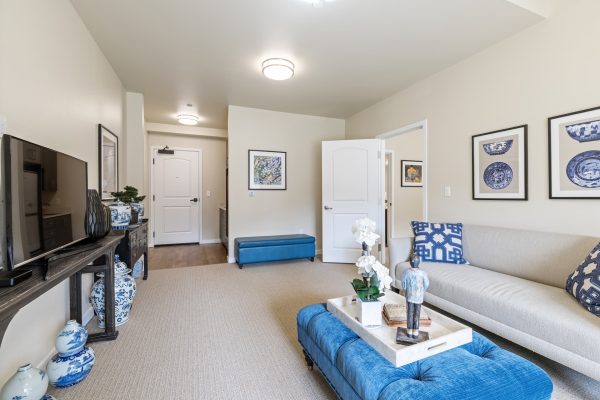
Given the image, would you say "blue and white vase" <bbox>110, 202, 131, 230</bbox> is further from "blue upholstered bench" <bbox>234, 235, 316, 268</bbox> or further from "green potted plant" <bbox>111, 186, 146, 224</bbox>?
"blue upholstered bench" <bbox>234, 235, 316, 268</bbox>

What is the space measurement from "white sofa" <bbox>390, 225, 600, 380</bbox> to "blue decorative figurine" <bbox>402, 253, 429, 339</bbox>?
0.89m

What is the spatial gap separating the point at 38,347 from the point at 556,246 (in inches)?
139

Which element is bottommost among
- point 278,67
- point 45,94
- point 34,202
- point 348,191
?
point 34,202

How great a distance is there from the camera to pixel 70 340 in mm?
1530

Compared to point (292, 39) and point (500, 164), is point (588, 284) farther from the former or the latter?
point (292, 39)

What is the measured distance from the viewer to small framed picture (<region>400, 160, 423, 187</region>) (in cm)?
548

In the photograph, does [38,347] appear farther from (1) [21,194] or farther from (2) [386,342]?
(2) [386,342]

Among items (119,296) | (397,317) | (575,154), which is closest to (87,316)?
(119,296)

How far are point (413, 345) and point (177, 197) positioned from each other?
18.9ft

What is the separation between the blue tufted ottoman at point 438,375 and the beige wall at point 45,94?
1.63m

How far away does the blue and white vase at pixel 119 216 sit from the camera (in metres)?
2.51

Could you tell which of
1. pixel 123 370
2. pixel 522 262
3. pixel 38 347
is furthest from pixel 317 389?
pixel 522 262

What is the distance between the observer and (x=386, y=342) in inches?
46.8

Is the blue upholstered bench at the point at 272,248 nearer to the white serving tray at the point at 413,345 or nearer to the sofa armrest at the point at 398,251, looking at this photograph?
the sofa armrest at the point at 398,251
